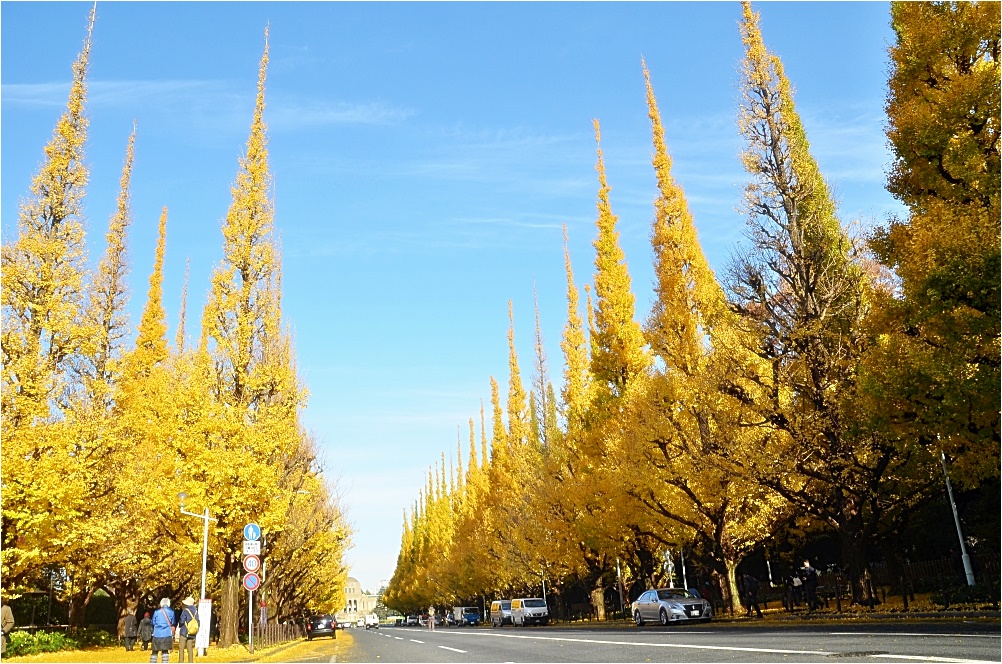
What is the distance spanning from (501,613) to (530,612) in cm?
506

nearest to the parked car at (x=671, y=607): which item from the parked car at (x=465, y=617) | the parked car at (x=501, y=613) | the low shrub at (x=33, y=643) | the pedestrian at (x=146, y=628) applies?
the pedestrian at (x=146, y=628)

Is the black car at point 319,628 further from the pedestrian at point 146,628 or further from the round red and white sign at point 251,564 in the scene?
the round red and white sign at point 251,564

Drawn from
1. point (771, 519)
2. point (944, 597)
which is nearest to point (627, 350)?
point (771, 519)

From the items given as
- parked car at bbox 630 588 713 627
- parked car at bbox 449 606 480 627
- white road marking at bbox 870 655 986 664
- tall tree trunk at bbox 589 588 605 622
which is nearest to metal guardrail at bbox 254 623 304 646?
parked car at bbox 630 588 713 627

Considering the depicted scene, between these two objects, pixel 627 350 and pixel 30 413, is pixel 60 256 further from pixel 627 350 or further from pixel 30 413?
pixel 627 350

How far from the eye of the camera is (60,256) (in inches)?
846

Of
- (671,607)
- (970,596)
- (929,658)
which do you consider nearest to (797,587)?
(671,607)

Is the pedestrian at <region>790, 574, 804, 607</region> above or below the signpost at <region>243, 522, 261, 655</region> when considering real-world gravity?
below

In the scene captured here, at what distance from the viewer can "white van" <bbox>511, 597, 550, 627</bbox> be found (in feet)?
135

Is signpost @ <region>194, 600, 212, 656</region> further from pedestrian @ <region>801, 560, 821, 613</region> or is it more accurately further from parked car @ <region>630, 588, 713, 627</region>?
pedestrian @ <region>801, 560, 821, 613</region>

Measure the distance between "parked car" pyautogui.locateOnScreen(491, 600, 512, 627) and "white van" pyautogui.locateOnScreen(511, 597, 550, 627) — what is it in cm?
204

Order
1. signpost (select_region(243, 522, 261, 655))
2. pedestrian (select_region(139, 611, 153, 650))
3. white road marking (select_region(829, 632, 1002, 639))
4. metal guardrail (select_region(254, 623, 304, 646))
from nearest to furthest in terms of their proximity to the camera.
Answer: white road marking (select_region(829, 632, 1002, 639)), signpost (select_region(243, 522, 261, 655)), pedestrian (select_region(139, 611, 153, 650)), metal guardrail (select_region(254, 623, 304, 646))

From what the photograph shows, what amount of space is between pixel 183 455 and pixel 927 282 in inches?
721

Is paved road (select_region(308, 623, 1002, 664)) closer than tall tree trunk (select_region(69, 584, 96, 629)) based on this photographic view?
Yes
